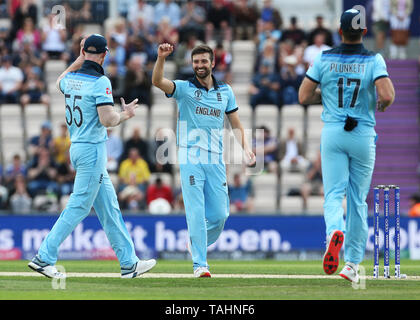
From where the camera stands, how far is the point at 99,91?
34.6ft

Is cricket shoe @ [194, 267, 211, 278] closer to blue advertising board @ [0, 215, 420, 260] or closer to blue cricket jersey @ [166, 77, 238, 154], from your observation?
blue cricket jersey @ [166, 77, 238, 154]

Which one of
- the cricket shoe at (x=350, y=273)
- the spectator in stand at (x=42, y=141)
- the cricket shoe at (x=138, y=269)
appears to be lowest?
the cricket shoe at (x=138, y=269)

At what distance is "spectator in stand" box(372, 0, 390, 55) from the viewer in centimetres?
2394

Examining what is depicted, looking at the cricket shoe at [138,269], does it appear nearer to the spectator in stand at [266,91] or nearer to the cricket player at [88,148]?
the cricket player at [88,148]

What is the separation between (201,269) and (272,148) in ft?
32.0

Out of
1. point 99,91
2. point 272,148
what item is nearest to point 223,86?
point 99,91

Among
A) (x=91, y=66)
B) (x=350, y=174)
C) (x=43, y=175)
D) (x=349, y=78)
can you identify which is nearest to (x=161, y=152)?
(x=43, y=175)

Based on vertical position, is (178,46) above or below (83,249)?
above

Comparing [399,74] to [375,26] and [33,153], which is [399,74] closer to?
[375,26]

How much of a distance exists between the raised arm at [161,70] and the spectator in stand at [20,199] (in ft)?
30.1

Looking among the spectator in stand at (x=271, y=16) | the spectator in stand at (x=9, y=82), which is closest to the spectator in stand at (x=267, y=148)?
the spectator in stand at (x=271, y=16)

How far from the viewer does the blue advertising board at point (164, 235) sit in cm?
1858

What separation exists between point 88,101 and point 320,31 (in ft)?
43.0

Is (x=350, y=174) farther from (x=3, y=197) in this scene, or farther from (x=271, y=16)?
(x=271, y=16)
